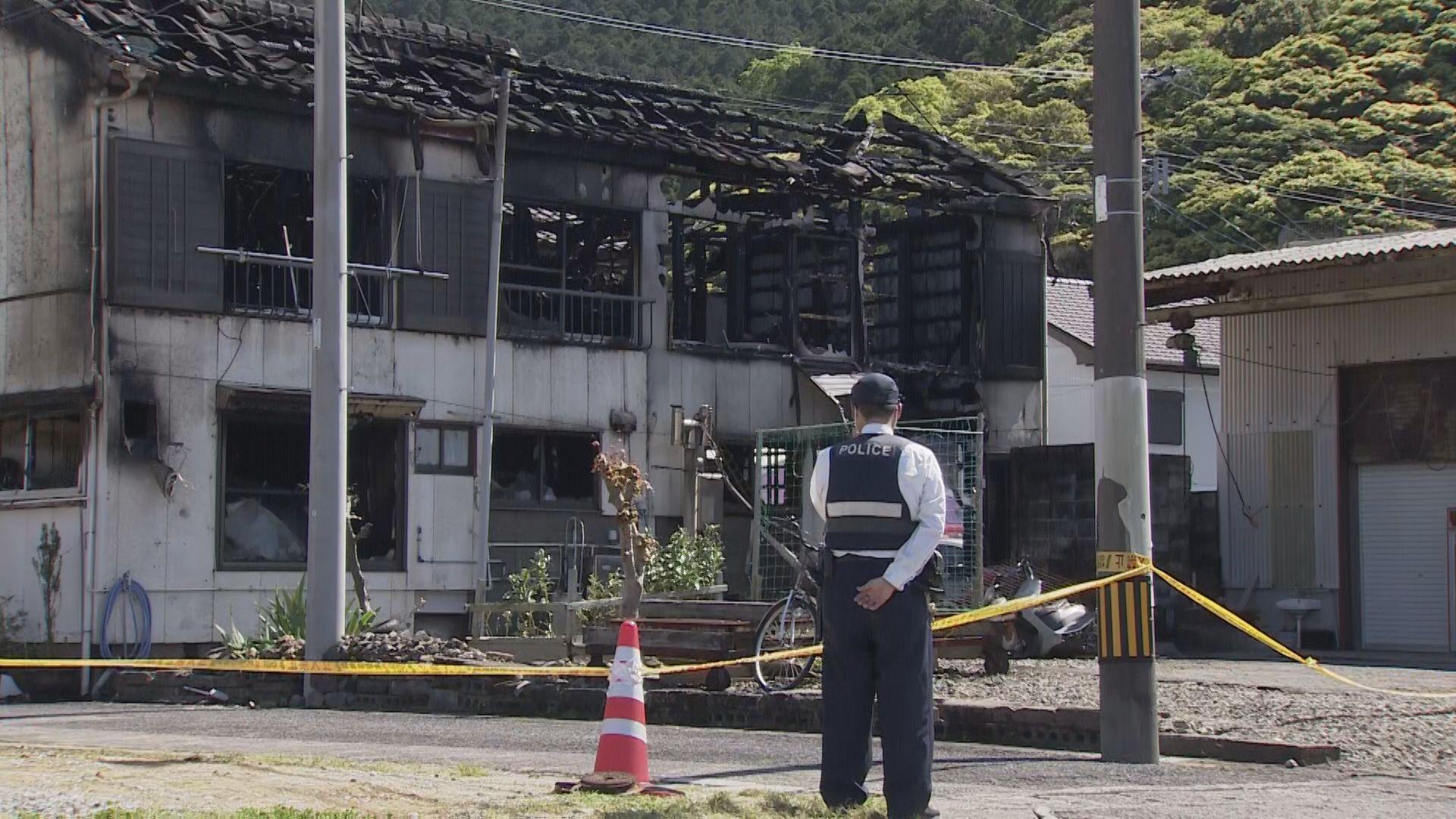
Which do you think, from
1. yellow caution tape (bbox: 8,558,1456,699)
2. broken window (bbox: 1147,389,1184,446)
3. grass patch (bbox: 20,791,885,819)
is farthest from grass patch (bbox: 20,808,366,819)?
broken window (bbox: 1147,389,1184,446)

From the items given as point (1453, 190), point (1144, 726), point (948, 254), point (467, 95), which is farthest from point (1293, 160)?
point (1144, 726)

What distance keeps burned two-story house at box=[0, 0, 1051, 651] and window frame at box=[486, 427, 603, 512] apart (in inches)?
1.7

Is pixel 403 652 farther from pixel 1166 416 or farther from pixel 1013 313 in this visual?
pixel 1166 416

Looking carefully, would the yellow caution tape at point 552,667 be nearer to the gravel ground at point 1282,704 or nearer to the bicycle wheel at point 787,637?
the bicycle wheel at point 787,637

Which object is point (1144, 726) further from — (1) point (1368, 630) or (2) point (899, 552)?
(1) point (1368, 630)

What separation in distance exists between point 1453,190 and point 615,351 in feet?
102

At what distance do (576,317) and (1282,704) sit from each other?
13.7 m

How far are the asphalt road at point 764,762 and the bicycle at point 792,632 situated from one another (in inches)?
61.7

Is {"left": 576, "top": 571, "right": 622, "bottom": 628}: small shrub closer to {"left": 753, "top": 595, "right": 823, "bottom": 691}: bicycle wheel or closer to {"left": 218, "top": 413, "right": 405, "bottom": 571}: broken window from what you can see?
{"left": 218, "top": 413, "right": 405, "bottom": 571}: broken window

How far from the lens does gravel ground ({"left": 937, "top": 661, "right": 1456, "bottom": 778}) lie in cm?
1091

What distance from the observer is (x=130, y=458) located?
20125 mm

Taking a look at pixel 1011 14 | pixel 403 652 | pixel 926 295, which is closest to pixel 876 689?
pixel 403 652

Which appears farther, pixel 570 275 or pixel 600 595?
pixel 570 275

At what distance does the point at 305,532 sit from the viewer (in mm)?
21734
